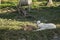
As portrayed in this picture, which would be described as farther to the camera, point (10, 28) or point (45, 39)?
point (10, 28)

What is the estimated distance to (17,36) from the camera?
884 cm

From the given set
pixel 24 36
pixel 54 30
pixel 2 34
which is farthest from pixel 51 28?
pixel 2 34

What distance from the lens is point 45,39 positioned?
9.15 m

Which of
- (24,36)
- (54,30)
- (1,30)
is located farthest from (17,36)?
(54,30)

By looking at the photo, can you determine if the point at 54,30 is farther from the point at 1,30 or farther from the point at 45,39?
the point at 1,30

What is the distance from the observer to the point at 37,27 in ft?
34.9

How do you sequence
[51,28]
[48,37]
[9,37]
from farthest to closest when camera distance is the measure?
[51,28] → [48,37] → [9,37]

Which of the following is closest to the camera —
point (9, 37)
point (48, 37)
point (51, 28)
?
point (9, 37)

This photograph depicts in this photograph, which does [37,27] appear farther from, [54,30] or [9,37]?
[9,37]

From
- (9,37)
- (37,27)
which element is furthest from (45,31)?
(9,37)

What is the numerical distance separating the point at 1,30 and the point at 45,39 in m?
1.76

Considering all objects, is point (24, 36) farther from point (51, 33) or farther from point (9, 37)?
point (51, 33)

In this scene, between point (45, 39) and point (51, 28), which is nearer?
point (45, 39)

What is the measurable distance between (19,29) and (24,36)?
38.3 inches
